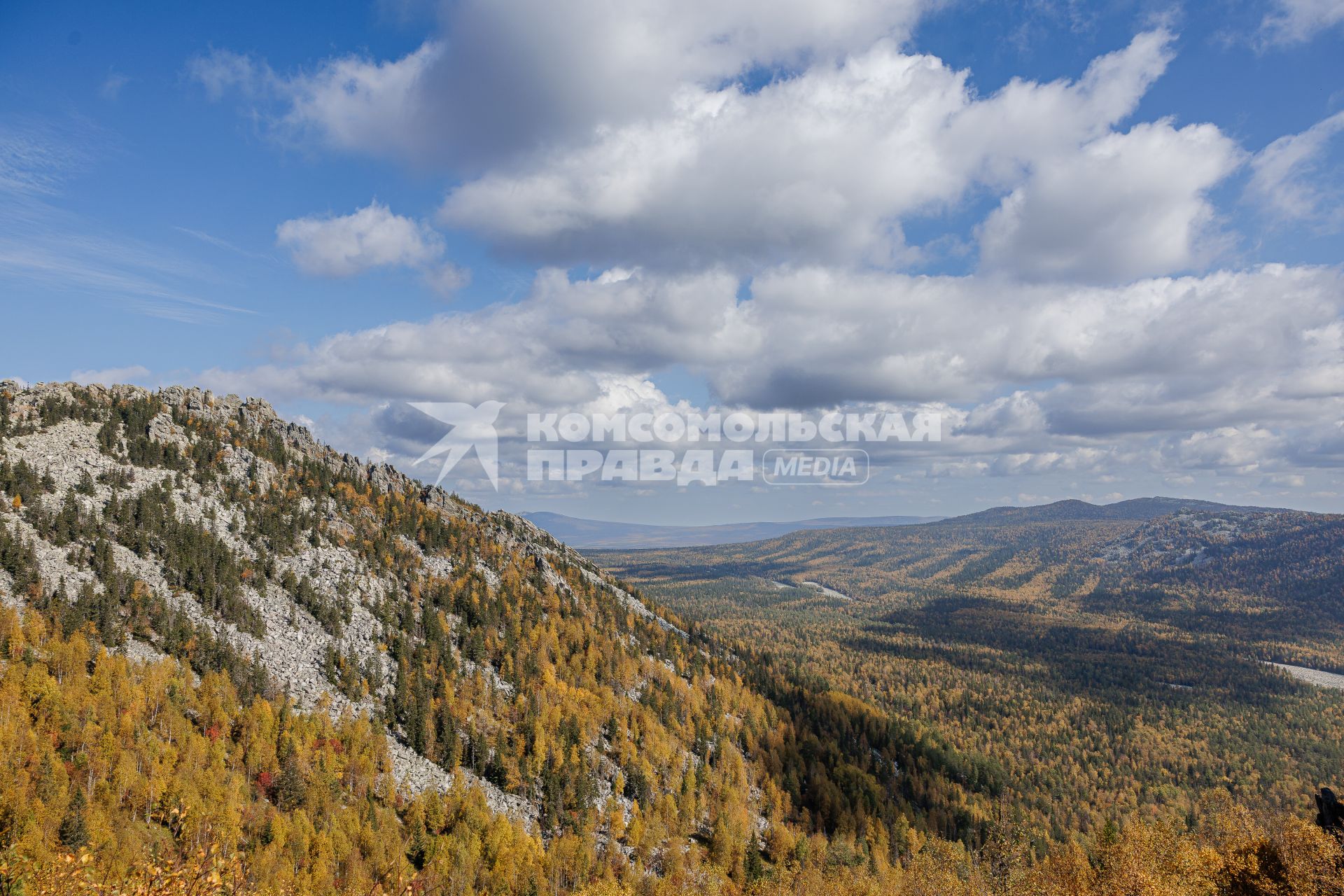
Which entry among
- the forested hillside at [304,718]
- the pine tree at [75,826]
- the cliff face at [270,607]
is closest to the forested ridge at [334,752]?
the pine tree at [75,826]

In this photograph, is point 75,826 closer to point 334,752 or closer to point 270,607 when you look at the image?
point 334,752

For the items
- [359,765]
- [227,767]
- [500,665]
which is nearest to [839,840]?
[500,665]

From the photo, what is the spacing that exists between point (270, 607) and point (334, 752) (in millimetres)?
54677

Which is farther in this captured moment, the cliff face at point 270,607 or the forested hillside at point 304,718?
the cliff face at point 270,607

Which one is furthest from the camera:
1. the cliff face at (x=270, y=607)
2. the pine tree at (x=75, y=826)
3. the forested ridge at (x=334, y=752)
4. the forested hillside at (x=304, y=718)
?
the cliff face at (x=270, y=607)

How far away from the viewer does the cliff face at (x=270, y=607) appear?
125 meters

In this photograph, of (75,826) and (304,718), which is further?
(304,718)

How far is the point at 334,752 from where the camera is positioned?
391ft

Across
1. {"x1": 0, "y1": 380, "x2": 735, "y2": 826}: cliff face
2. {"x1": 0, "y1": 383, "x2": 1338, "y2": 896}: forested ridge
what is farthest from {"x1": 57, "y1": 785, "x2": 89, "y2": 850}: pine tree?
{"x1": 0, "y1": 380, "x2": 735, "y2": 826}: cliff face

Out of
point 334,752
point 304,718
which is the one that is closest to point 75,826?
point 334,752

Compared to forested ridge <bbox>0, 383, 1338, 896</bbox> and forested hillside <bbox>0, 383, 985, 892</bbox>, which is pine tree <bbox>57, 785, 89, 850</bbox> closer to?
forested ridge <bbox>0, 383, 1338, 896</bbox>

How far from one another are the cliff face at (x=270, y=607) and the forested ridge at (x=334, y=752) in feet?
2.50

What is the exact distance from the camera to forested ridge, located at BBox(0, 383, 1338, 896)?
84438 millimetres

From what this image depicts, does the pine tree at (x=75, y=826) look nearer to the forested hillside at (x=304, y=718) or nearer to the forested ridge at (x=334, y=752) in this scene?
the forested ridge at (x=334, y=752)
